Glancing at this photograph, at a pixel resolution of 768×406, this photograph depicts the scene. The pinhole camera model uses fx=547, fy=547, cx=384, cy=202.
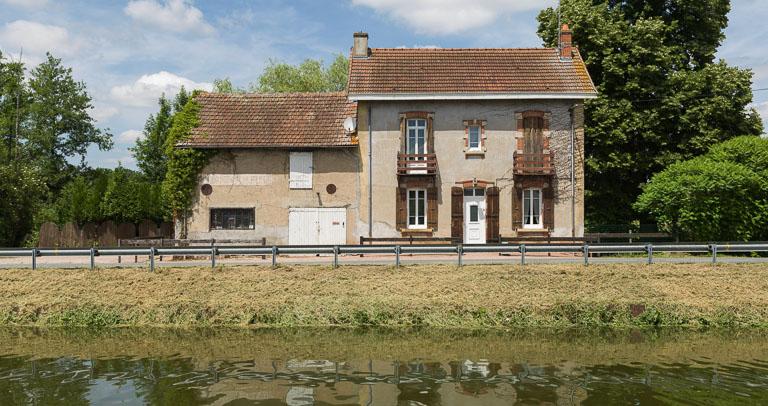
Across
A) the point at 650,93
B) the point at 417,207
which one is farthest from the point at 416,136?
the point at 650,93

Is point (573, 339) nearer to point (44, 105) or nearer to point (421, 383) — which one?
point (421, 383)

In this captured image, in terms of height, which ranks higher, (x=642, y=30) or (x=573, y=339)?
(x=642, y=30)

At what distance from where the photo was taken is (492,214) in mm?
22734

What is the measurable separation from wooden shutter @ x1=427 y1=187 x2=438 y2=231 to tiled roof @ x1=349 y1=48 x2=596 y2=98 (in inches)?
165

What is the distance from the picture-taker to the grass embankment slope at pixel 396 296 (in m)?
14.4

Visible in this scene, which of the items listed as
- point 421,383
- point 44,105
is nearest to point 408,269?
point 421,383

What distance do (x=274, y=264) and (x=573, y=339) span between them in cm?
906

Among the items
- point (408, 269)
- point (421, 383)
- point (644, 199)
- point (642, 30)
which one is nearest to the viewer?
point (421, 383)

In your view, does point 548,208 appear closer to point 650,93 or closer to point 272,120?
point 650,93

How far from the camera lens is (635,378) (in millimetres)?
9883

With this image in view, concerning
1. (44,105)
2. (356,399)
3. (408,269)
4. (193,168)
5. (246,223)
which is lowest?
(356,399)

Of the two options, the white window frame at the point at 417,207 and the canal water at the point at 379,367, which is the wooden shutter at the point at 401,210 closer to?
the white window frame at the point at 417,207

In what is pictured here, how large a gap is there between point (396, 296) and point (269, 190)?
34.1 feet

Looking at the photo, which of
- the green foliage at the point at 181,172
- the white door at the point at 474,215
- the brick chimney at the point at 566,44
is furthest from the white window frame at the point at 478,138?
the green foliage at the point at 181,172
